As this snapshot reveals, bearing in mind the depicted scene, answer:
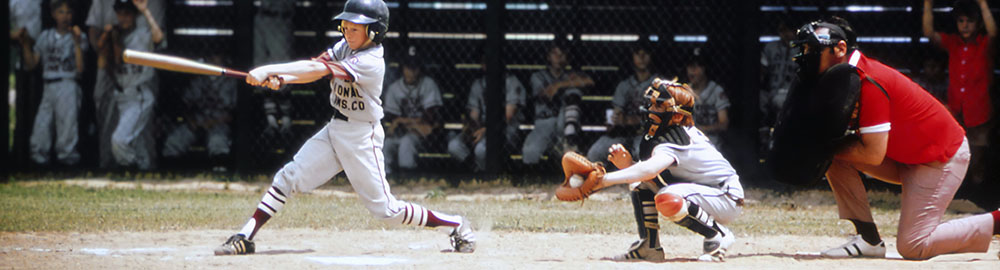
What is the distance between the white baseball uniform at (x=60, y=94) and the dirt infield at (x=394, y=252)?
3959 mm

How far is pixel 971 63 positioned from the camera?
24.0ft

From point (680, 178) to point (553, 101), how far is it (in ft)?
13.7

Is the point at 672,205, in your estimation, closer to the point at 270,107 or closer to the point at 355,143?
the point at 355,143

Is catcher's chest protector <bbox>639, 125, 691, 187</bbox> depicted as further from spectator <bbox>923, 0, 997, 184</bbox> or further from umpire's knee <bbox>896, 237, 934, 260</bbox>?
spectator <bbox>923, 0, 997, 184</bbox>

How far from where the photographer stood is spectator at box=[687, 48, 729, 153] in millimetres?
8273

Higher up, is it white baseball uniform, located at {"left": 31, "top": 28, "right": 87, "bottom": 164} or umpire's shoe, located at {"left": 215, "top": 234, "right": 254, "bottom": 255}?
umpire's shoe, located at {"left": 215, "top": 234, "right": 254, "bottom": 255}

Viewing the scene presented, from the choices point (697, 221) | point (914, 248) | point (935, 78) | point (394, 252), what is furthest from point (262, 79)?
point (935, 78)

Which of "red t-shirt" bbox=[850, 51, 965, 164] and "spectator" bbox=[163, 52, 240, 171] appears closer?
"red t-shirt" bbox=[850, 51, 965, 164]

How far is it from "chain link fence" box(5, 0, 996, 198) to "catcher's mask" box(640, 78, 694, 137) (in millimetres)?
3798

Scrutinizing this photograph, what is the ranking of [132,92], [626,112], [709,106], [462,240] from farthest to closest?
[132,92]
[626,112]
[709,106]
[462,240]

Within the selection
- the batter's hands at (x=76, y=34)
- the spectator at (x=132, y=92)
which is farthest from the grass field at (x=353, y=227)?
the batter's hands at (x=76, y=34)

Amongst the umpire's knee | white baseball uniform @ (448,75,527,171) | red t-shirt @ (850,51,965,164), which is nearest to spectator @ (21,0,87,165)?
white baseball uniform @ (448,75,527,171)

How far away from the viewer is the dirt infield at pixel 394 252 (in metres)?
4.45

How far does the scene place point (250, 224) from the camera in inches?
190
